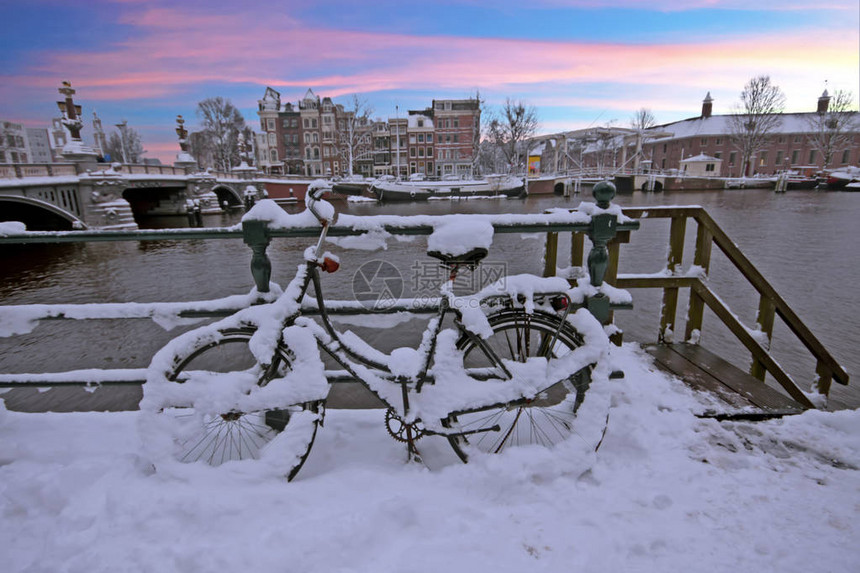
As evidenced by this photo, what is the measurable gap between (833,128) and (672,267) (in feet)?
272

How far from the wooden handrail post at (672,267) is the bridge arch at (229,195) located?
127 feet

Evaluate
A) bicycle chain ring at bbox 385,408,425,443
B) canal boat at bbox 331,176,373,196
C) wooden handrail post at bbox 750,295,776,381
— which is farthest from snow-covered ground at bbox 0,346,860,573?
canal boat at bbox 331,176,373,196

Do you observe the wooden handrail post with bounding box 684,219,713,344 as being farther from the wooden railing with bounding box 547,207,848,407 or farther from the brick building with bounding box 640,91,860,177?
the brick building with bounding box 640,91,860,177

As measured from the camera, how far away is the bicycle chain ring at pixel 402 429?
84.9 inches

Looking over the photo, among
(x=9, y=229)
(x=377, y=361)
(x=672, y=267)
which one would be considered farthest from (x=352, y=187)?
(x=377, y=361)

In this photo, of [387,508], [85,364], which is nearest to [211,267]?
[85,364]

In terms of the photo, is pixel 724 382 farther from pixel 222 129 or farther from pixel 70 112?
pixel 222 129

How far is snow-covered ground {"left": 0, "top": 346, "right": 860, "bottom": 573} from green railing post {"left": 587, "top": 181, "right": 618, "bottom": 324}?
1.71ft

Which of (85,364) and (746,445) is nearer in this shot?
(746,445)

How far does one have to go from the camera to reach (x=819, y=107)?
68.3 meters

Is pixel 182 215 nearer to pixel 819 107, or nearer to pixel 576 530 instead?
pixel 576 530

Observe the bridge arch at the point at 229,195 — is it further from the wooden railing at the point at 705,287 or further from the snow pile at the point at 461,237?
the snow pile at the point at 461,237

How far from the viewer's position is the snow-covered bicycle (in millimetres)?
2109

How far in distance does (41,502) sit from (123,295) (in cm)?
982
